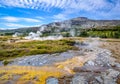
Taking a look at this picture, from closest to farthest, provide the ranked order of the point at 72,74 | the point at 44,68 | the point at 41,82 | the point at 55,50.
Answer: the point at 41,82 < the point at 72,74 < the point at 44,68 < the point at 55,50

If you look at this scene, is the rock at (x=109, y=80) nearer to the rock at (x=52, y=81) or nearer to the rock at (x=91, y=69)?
the rock at (x=91, y=69)

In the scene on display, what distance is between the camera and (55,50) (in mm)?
40719

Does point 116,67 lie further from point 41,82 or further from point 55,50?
point 55,50

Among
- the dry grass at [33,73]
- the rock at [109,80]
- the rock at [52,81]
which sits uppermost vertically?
the dry grass at [33,73]

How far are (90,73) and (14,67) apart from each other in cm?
1137

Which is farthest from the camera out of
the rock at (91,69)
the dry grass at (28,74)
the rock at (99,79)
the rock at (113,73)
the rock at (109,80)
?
the rock at (91,69)

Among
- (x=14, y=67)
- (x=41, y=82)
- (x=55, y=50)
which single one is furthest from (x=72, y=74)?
(x=55, y=50)

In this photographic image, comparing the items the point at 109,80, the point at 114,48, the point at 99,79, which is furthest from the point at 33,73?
the point at 114,48

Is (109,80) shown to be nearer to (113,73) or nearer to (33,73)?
(113,73)

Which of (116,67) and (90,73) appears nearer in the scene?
(90,73)

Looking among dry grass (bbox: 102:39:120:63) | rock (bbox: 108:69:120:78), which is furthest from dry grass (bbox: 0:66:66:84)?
dry grass (bbox: 102:39:120:63)

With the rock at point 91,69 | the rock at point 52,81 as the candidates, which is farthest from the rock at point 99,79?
the rock at point 52,81

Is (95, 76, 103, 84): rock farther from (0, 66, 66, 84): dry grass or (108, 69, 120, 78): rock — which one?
(0, 66, 66, 84): dry grass

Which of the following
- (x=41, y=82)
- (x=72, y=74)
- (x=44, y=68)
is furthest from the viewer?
(x=44, y=68)
